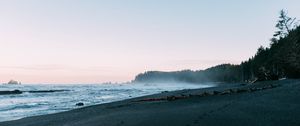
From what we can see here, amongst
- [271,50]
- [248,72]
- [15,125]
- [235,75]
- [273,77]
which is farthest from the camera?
[235,75]

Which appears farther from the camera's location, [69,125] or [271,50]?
[271,50]

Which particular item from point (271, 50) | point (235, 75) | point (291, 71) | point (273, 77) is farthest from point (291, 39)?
point (235, 75)

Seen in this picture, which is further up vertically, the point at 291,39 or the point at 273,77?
the point at 291,39

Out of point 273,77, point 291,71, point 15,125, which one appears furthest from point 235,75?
point 15,125

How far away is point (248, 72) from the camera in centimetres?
13038

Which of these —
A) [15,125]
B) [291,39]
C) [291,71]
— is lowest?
[15,125]

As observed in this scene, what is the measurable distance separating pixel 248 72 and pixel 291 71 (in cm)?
5518

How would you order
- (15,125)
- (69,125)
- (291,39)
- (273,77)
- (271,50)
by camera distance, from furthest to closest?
(271,50)
(291,39)
(273,77)
(15,125)
(69,125)

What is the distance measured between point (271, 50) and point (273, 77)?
34.5 metres

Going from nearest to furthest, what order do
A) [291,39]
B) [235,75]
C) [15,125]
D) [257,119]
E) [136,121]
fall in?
[257,119] → [136,121] → [15,125] → [291,39] → [235,75]

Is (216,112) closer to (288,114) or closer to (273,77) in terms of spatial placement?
(288,114)

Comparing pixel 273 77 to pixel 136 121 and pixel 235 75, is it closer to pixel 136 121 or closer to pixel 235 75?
pixel 136 121

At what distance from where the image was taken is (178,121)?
475 inches

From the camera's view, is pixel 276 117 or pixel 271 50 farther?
pixel 271 50
